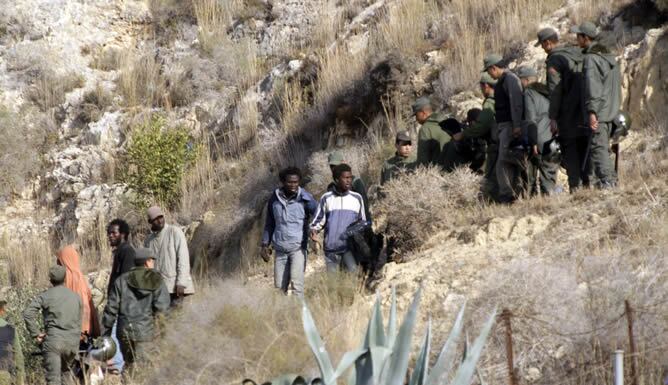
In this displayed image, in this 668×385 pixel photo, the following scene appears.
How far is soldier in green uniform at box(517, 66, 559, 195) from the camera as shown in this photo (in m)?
12.5

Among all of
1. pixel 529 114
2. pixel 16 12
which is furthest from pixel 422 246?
pixel 16 12

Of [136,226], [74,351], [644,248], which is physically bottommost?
[136,226]

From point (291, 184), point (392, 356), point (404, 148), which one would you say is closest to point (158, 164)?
point (404, 148)

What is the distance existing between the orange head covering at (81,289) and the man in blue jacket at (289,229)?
184cm

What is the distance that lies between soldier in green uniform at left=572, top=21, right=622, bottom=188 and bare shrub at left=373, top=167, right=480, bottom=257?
1.47m

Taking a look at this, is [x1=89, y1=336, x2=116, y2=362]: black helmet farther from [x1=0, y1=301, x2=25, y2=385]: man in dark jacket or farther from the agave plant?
the agave plant

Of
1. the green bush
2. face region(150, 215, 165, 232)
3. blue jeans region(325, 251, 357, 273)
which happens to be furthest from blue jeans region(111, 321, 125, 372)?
the green bush

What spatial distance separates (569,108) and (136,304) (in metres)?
4.58

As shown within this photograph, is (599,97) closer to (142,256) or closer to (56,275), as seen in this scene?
(142,256)

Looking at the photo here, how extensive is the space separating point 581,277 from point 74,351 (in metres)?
4.91

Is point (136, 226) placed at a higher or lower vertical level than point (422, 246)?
lower

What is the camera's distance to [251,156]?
2091 cm

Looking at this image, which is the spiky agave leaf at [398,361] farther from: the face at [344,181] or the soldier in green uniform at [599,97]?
the soldier in green uniform at [599,97]

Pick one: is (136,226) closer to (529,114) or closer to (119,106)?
(119,106)
